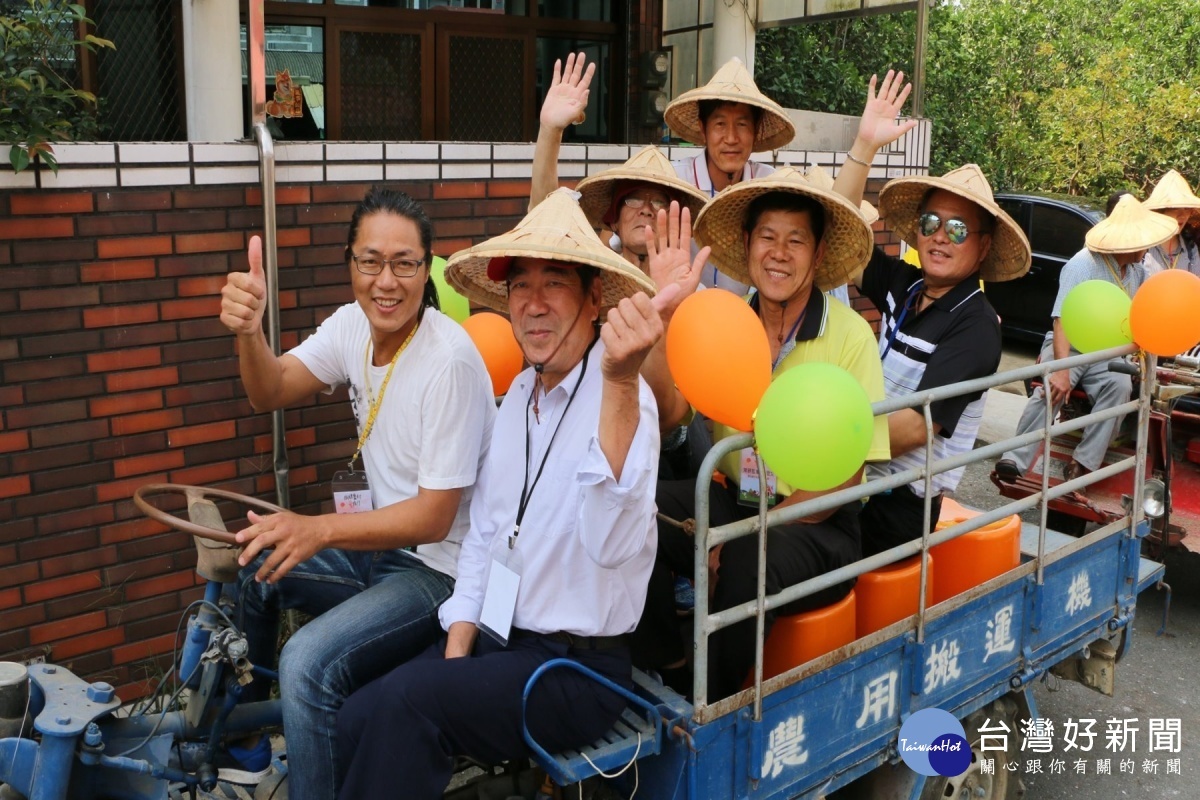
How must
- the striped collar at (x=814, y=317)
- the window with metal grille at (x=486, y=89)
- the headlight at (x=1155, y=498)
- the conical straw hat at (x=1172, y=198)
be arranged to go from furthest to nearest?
the window with metal grille at (x=486, y=89) → the conical straw hat at (x=1172, y=198) → the headlight at (x=1155, y=498) → the striped collar at (x=814, y=317)

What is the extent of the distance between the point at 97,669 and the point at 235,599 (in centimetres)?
136

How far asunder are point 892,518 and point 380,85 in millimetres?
5071

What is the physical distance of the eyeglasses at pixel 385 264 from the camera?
2.92 metres

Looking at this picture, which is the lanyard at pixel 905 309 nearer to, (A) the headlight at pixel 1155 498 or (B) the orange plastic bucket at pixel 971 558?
(B) the orange plastic bucket at pixel 971 558

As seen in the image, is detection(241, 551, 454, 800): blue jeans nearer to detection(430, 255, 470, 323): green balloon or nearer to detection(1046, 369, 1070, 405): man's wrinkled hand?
detection(430, 255, 470, 323): green balloon

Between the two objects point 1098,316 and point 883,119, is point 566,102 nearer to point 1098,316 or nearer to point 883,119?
point 883,119

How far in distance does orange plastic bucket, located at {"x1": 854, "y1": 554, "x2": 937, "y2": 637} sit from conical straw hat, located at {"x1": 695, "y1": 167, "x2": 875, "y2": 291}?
906 millimetres

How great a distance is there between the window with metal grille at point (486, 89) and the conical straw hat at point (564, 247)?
16.0 feet

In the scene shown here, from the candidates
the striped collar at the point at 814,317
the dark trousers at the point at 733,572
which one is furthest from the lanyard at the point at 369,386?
the striped collar at the point at 814,317

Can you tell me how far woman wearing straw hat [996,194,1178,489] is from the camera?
566 centimetres

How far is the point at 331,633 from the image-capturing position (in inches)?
107

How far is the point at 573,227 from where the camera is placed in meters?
2.71

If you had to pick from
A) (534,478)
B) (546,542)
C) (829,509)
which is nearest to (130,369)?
(534,478)

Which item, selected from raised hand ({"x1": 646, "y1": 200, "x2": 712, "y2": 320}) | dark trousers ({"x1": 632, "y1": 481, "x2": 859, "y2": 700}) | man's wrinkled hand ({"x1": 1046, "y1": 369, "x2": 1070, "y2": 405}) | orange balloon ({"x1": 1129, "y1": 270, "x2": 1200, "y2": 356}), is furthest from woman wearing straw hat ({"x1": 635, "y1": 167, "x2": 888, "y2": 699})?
man's wrinkled hand ({"x1": 1046, "y1": 369, "x2": 1070, "y2": 405})
